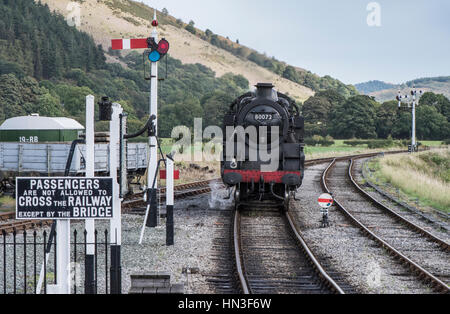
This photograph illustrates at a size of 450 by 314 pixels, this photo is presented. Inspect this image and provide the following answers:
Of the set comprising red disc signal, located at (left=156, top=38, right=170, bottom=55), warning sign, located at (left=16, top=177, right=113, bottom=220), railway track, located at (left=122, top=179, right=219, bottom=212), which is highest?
red disc signal, located at (left=156, top=38, right=170, bottom=55)

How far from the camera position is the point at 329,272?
9.88 meters

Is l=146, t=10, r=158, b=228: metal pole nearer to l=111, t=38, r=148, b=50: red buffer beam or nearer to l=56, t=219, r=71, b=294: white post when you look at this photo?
l=111, t=38, r=148, b=50: red buffer beam

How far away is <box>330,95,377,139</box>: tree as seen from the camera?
79000 millimetres

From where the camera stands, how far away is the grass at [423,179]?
68.1 ft

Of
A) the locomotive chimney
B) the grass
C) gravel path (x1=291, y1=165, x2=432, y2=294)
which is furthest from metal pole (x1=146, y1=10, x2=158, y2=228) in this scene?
the grass

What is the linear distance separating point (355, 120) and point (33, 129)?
191 feet

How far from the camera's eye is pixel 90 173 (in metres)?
7.48

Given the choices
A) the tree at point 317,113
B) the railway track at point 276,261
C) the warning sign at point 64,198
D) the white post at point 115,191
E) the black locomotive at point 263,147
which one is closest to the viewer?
the warning sign at point 64,198

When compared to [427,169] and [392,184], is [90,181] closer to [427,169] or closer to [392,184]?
[392,184]

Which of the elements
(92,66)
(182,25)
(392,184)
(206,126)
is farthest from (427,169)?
(182,25)

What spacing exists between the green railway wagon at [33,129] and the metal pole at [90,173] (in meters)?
22.0

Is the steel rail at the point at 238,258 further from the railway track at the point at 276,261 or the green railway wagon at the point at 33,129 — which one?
the green railway wagon at the point at 33,129

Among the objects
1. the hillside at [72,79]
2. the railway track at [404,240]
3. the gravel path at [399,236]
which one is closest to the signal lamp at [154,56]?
the railway track at [404,240]

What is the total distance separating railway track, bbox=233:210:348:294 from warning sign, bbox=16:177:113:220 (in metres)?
2.82
